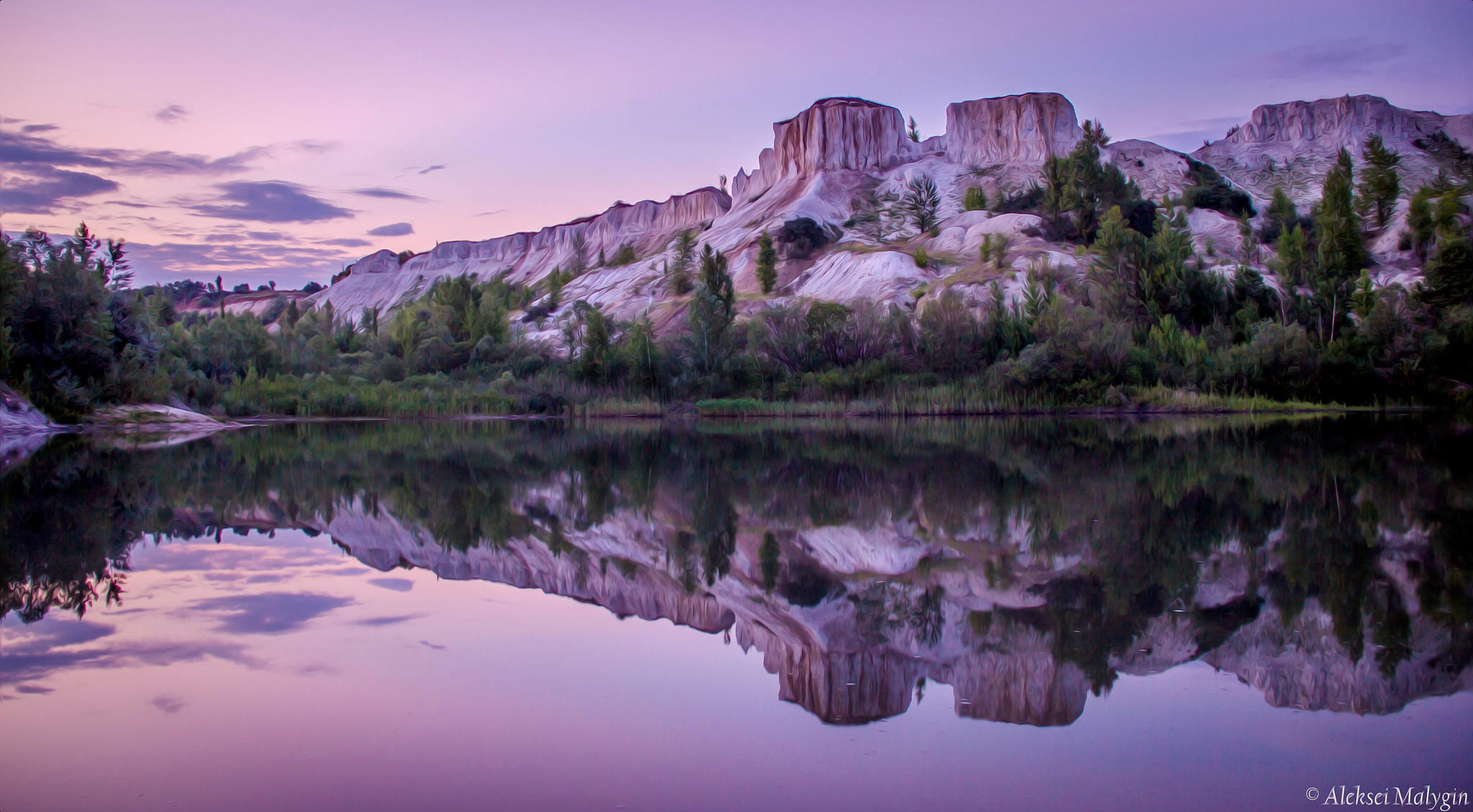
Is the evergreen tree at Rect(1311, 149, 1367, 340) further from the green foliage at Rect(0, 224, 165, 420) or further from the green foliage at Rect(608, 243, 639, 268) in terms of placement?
the green foliage at Rect(608, 243, 639, 268)

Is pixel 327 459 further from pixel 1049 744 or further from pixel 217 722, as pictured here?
pixel 1049 744

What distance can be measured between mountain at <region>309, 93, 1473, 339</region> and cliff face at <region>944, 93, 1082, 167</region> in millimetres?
104

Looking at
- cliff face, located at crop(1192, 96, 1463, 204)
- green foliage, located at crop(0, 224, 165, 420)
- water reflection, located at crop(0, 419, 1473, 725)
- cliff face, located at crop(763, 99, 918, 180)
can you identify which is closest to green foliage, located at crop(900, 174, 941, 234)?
cliff face, located at crop(763, 99, 918, 180)

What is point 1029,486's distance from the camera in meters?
6.66

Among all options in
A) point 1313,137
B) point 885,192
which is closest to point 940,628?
point 885,192

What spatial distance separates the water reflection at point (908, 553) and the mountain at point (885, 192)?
3234 cm

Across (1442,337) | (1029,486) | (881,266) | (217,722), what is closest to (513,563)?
(217,722)

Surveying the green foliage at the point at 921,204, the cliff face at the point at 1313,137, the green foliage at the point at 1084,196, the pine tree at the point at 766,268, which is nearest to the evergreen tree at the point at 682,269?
A: the pine tree at the point at 766,268

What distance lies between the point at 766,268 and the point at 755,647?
4327cm

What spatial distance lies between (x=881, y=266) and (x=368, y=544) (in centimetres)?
3761

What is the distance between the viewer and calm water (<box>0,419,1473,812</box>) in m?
1.99

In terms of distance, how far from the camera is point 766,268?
45469 mm

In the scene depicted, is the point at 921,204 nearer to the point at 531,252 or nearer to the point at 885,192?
the point at 885,192

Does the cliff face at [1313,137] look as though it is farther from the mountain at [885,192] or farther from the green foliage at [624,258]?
the green foliage at [624,258]
